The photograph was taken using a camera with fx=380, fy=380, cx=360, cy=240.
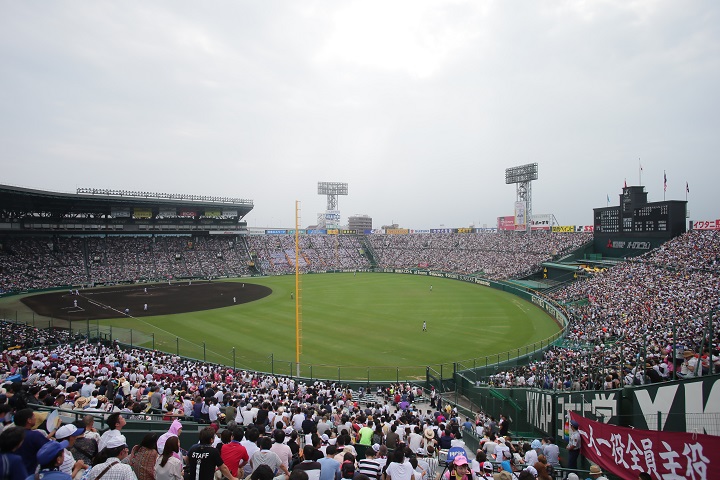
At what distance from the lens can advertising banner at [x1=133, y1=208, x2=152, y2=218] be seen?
2827 inches

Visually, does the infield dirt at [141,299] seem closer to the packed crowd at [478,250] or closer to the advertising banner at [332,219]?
the packed crowd at [478,250]

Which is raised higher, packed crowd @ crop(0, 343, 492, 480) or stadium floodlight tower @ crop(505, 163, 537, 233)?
stadium floodlight tower @ crop(505, 163, 537, 233)

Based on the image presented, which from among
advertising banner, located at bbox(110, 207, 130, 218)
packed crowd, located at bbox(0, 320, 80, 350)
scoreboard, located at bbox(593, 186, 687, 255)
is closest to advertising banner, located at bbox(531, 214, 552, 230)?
scoreboard, located at bbox(593, 186, 687, 255)

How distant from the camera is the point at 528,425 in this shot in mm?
14516

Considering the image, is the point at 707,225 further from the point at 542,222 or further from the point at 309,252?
the point at 309,252

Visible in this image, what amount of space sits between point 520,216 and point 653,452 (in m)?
77.9

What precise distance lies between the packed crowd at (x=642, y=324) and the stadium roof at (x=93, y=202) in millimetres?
63502

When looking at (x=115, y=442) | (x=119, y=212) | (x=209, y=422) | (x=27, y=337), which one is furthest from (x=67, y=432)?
(x=119, y=212)

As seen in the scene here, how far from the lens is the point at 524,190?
80312mm

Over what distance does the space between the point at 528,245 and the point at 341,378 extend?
57024mm

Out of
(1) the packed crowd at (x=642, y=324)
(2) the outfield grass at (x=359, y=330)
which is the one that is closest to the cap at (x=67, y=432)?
(1) the packed crowd at (x=642, y=324)

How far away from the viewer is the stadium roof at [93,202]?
175 ft

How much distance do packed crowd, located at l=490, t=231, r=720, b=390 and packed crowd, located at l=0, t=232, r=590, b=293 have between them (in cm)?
2052

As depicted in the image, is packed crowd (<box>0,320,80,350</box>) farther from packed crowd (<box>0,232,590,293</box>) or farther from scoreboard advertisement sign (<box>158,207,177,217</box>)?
scoreboard advertisement sign (<box>158,207,177,217</box>)
